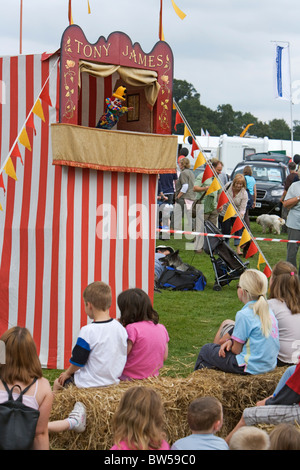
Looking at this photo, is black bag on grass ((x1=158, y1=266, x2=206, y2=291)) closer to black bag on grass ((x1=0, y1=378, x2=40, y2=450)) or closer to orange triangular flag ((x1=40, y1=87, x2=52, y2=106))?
orange triangular flag ((x1=40, y1=87, x2=52, y2=106))

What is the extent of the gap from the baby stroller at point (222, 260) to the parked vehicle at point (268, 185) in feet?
28.0

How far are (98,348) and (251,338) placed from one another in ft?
3.92

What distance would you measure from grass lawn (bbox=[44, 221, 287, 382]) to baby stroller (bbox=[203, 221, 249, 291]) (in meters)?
0.18

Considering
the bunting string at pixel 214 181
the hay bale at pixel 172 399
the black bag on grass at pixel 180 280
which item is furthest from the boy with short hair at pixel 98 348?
the black bag on grass at pixel 180 280

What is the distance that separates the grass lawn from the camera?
278 inches

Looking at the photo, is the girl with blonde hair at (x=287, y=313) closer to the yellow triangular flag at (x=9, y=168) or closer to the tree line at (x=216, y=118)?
the yellow triangular flag at (x=9, y=168)

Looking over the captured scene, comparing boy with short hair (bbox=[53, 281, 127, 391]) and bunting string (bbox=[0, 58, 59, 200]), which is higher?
bunting string (bbox=[0, 58, 59, 200])

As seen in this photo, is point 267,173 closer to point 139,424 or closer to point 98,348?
point 98,348

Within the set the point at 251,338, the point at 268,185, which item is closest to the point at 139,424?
the point at 251,338

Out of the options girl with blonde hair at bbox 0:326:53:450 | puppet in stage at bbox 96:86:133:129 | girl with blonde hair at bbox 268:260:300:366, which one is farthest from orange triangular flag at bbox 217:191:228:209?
girl with blonde hair at bbox 0:326:53:450

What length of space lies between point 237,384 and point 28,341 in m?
1.89

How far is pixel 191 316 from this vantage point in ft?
29.7

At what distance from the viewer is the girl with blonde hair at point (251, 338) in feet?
Result: 17.7

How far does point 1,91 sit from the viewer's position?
7.04 m
